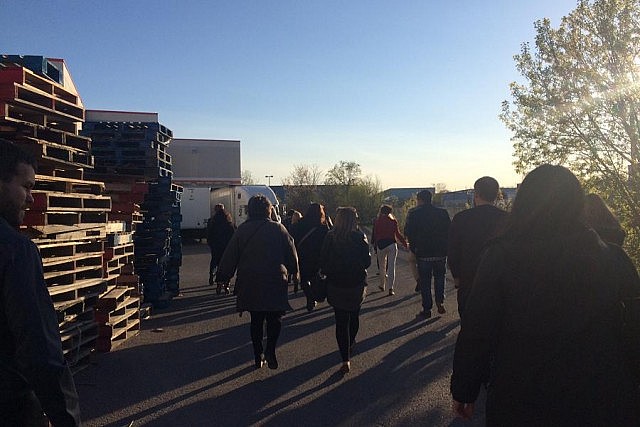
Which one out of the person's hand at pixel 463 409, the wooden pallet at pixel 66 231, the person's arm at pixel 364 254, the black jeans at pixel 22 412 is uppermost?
the wooden pallet at pixel 66 231

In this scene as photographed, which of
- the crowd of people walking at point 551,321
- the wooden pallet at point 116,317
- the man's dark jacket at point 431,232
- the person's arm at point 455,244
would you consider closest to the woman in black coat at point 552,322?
the crowd of people walking at point 551,321

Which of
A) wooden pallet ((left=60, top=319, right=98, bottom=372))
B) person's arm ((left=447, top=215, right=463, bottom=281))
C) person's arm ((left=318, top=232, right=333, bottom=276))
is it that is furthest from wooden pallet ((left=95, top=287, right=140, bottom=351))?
person's arm ((left=447, top=215, right=463, bottom=281))

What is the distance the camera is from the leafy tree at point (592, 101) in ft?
39.0

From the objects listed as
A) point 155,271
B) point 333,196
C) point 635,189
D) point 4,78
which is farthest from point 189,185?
point 4,78

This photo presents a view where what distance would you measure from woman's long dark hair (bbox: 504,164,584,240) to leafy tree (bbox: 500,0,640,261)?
9.34 m

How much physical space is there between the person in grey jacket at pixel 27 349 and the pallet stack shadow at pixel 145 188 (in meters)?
7.25

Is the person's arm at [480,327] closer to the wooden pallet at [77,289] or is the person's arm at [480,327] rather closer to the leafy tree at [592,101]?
the wooden pallet at [77,289]

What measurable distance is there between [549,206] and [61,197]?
5.33 meters

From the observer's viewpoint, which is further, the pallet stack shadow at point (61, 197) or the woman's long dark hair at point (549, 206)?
the pallet stack shadow at point (61, 197)

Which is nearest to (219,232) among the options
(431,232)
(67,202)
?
(431,232)

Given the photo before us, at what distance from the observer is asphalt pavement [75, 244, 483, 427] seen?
5.46m

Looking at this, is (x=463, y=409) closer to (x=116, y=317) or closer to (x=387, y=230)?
(x=116, y=317)

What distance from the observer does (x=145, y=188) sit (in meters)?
9.56

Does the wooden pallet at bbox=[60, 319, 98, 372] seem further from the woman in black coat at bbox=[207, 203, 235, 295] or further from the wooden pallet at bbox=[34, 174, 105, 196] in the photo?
the woman in black coat at bbox=[207, 203, 235, 295]
